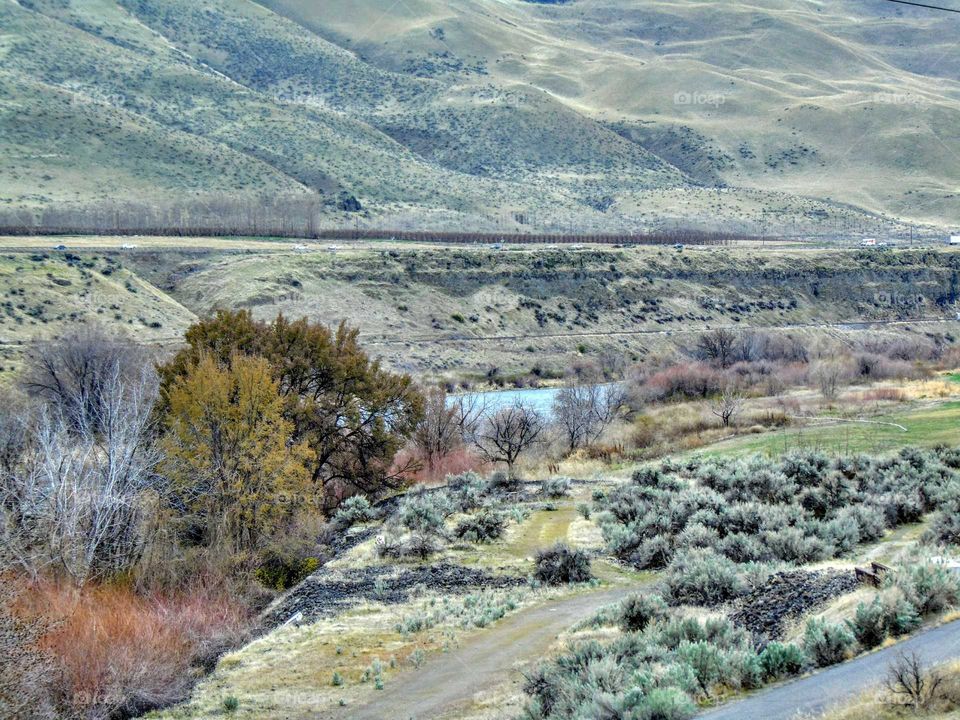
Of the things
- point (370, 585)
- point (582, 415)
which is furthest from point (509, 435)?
point (370, 585)

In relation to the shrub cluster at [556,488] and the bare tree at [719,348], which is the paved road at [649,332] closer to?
the bare tree at [719,348]

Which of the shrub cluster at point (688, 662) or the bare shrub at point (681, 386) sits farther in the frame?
the bare shrub at point (681, 386)

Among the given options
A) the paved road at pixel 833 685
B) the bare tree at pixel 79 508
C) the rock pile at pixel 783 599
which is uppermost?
the paved road at pixel 833 685

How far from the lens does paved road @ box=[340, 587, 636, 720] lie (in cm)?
1594

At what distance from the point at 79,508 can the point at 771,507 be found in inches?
531

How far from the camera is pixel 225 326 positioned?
37.1 meters

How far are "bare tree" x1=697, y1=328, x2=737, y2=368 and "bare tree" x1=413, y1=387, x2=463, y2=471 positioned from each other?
27135 millimetres

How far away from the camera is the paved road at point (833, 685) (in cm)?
1121

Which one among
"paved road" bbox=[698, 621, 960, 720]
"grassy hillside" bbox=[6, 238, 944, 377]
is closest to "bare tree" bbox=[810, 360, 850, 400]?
"grassy hillside" bbox=[6, 238, 944, 377]

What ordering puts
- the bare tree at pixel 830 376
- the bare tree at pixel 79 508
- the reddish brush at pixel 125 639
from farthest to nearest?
the bare tree at pixel 830 376 → the bare tree at pixel 79 508 → the reddish brush at pixel 125 639

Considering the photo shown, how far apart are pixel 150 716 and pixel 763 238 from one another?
111 metres

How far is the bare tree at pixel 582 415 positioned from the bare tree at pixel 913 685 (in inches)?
1271

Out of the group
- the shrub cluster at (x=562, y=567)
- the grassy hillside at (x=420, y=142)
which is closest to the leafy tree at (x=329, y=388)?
the shrub cluster at (x=562, y=567)

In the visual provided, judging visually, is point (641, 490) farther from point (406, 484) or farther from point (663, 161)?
point (663, 161)
